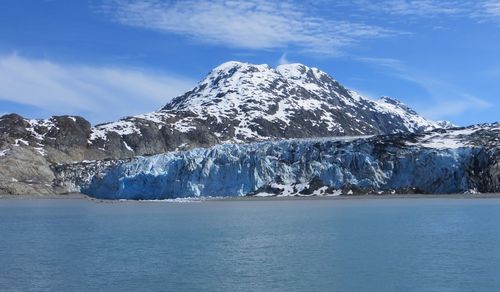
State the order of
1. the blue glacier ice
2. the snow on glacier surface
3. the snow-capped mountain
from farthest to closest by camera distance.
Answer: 1. the snow-capped mountain
2. the snow on glacier surface
3. the blue glacier ice

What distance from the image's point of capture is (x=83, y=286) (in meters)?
20.2

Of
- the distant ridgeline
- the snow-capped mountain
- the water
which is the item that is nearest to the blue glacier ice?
the distant ridgeline

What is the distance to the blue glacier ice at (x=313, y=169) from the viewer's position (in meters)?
81.2

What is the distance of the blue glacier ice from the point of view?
266 ft

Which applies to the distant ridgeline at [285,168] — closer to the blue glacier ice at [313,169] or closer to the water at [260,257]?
the blue glacier ice at [313,169]

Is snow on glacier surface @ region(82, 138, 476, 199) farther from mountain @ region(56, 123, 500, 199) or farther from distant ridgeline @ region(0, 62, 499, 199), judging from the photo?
distant ridgeline @ region(0, 62, 499, 199)

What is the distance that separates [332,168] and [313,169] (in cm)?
295

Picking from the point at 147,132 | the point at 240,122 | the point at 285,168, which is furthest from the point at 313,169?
the point at 240,122

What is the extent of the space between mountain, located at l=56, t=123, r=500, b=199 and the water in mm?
40170

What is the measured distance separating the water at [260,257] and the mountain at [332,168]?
40.2 meters

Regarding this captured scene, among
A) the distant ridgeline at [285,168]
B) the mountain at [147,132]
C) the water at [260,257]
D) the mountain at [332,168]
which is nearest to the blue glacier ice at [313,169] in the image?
the mountain at [332,168]

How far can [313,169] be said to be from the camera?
8662 cm

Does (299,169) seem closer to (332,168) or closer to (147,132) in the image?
(332,168)

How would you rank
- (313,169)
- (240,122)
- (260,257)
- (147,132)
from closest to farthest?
(260,257), (313,169), (147,132), (240,122)
